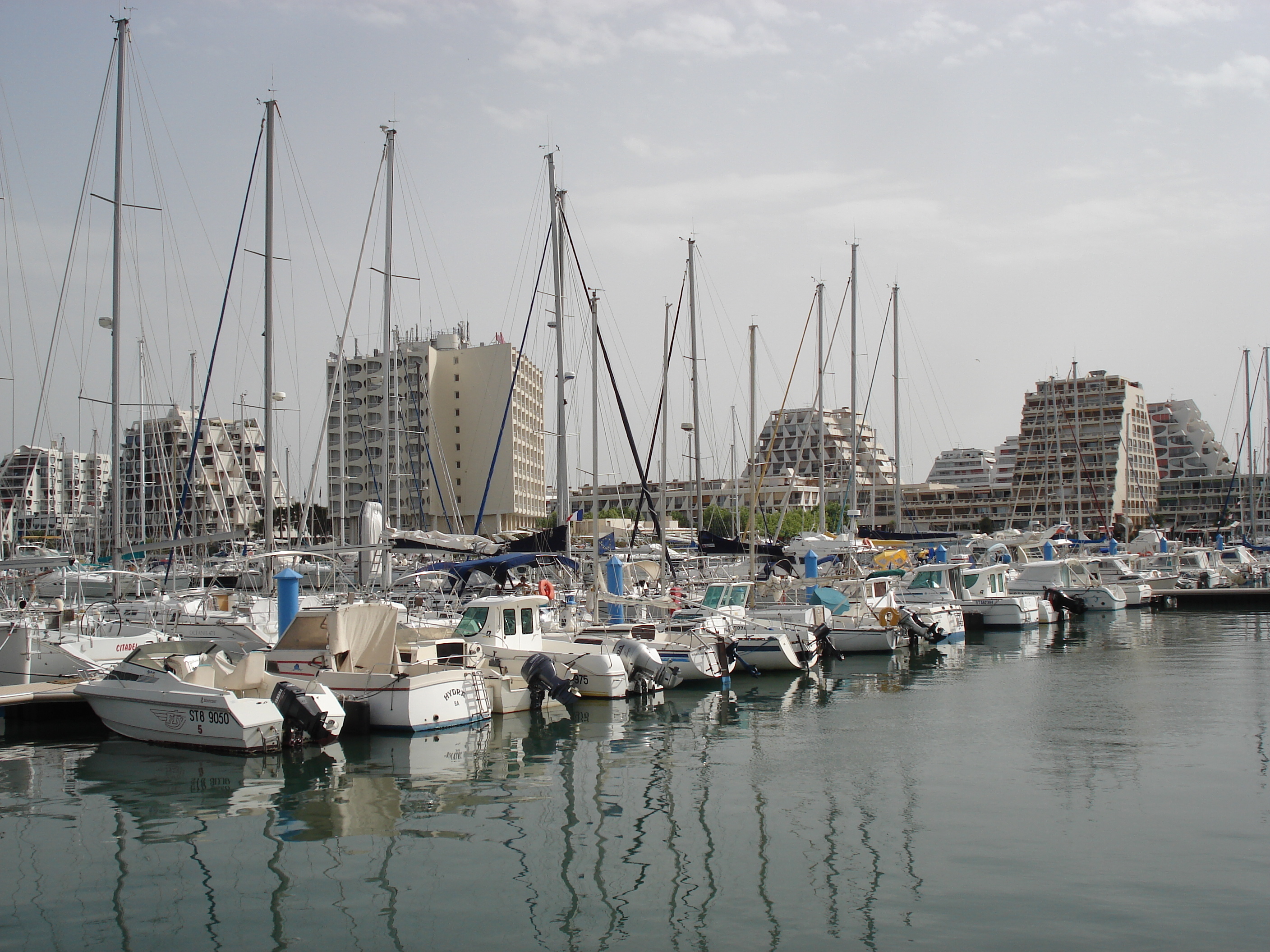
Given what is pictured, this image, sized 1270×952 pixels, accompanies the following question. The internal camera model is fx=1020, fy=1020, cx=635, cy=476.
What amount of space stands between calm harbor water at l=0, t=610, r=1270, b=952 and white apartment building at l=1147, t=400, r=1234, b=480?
485 ft

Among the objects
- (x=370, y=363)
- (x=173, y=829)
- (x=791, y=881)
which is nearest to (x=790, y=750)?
(x=791, y=881)

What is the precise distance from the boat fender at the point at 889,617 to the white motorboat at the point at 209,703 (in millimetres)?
20925

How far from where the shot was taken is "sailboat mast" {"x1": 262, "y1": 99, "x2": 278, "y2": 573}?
29688 mm

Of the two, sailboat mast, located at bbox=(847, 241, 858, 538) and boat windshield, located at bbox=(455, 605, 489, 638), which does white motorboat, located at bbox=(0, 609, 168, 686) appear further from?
sailboat mast, located at bbox=(847, 241, 858, 538)

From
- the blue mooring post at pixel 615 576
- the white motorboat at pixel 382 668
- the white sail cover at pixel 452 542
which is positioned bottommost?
the white motorboat at pixel 382 668

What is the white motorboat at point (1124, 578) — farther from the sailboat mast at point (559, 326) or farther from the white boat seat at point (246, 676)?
the white boat seat at point (246, 676)

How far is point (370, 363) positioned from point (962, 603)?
9627cm

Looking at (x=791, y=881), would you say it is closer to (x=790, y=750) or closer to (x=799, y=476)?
(x=790, y=750)

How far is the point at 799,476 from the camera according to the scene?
159 m

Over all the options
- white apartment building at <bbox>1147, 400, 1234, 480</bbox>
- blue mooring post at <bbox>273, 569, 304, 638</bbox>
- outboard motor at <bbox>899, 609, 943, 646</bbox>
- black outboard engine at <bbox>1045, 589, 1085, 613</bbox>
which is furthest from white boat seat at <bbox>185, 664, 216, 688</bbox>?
white apartment building at <bbox>1147, 400, 1234, 480</bbox>

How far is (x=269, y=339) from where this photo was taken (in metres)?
30.5

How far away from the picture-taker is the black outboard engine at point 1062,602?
45750mm

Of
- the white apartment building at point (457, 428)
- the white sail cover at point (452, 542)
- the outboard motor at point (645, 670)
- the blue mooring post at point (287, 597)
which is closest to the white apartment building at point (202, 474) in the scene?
the white apartment building at point (457, 428)

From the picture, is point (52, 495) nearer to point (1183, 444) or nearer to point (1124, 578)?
point (1124, 578)
